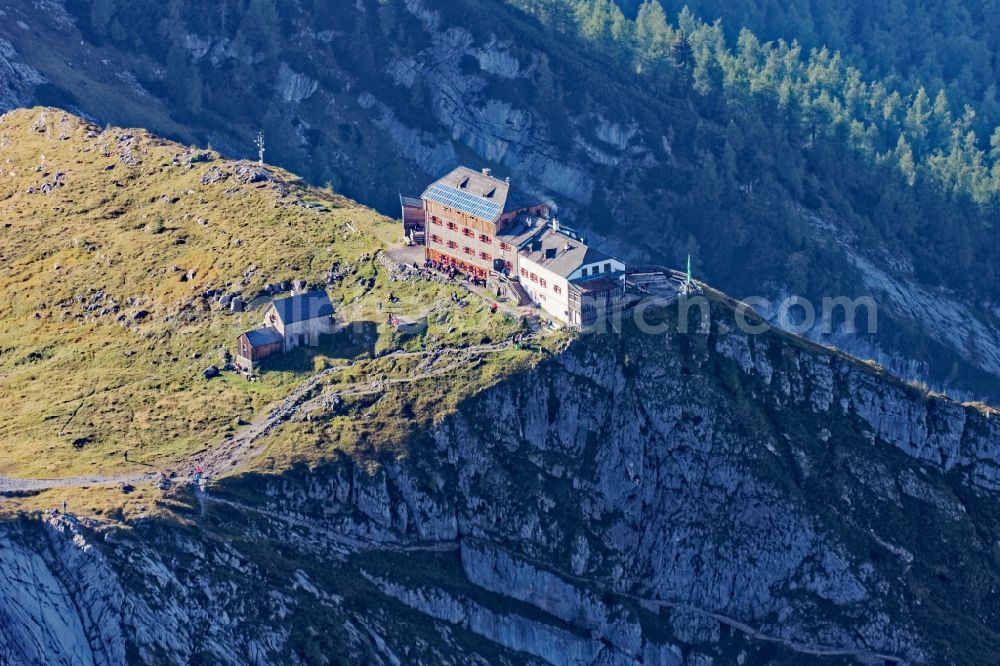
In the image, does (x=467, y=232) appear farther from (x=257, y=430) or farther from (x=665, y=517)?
(x=665, y=517)

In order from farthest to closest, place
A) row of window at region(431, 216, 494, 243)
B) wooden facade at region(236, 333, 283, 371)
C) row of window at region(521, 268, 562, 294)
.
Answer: row of window at region(431, 216, 494, 243) < row of window at region(521, 268, 562, 294) < wooden facade at region(236, 333, 283, 371)

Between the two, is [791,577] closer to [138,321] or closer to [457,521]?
[457,521]

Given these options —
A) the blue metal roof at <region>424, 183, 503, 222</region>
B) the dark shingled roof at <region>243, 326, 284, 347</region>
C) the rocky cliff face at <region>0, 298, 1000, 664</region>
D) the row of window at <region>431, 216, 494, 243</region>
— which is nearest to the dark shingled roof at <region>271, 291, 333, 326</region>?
the dark shingled roof at <region>243, 326, 284, 347</region>

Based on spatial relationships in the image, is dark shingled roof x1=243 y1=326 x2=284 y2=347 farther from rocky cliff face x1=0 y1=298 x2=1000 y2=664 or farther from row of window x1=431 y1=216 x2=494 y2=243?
row of window x1=431 y1=216 x2=494 y2=243

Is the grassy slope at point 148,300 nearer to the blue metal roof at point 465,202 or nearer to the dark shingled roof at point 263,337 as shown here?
the dark shingled roof at point 263,337

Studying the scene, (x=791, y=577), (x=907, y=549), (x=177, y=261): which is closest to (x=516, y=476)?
(x=791, y=577)

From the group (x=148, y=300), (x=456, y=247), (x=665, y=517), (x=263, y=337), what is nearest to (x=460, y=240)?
(x=456, y=247)
